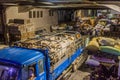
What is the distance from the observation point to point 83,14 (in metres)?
38.1

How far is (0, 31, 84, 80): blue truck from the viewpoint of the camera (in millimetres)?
7219

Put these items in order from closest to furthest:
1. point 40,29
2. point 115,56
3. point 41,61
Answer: point 115,56
point 41,61
point 40,29

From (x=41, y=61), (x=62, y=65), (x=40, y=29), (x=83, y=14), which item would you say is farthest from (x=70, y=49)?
(x=83, y=14)

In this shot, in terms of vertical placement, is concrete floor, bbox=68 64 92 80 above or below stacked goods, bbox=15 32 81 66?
below

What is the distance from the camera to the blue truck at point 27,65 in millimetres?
7219

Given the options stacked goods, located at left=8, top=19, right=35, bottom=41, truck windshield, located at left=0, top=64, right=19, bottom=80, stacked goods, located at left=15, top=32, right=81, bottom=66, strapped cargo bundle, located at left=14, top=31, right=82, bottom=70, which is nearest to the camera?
truck windshield, located at left=0, top=64, right=19, bottom=80

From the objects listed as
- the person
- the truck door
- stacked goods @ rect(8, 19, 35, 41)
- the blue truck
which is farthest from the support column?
the person

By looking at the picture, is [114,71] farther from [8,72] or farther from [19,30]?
[19,30]

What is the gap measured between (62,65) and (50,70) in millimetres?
1587

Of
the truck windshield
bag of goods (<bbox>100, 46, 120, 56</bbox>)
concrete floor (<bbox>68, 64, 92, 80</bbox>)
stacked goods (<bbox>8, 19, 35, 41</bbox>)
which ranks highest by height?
bag of goods (<bbox>100, 46, 120, 56</bbox>)

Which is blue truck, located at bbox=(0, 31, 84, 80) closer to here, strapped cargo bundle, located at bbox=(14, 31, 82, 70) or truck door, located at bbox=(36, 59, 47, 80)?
truck door, located at bbox=(36, 59, 47, 80)

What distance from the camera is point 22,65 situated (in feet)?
23.6

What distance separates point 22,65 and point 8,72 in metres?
0.58

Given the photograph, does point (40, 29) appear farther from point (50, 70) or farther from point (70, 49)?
point (50, 70)
